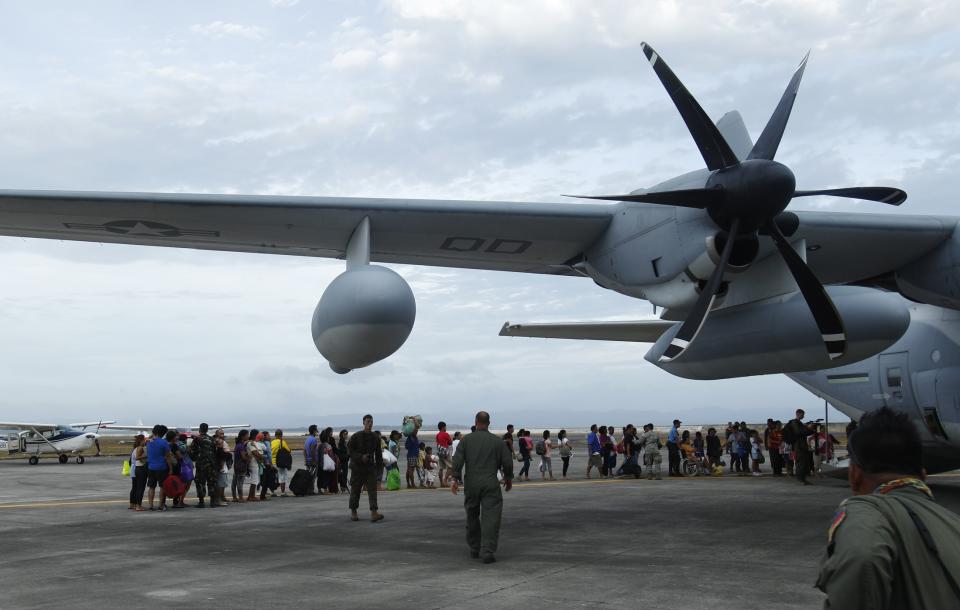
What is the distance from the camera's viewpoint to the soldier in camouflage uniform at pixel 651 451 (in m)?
18.8

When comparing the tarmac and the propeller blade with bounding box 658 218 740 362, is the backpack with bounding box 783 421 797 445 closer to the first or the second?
the tarmac

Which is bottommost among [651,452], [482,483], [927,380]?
[482,483]

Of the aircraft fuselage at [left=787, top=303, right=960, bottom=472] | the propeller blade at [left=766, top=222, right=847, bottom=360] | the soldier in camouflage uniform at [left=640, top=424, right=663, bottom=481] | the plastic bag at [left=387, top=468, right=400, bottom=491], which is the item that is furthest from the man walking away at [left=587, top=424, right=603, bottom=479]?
the propeller blade at [left=766, top=222, right=847, bottom=360]

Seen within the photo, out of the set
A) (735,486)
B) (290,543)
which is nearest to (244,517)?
(290,543)

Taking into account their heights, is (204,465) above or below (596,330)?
below

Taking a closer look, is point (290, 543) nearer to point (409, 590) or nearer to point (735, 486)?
point (409, 590)

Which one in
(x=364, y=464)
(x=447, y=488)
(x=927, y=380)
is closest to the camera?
(x=364, y=464)

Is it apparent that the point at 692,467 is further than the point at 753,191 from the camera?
Yes

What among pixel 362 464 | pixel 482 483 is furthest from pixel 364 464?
pixel 482 483

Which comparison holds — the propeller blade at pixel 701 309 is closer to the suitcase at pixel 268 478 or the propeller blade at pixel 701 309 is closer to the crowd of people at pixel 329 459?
the crowd of people at pixel 329 459

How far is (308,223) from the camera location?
30.2ft

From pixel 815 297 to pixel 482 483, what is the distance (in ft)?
13.6

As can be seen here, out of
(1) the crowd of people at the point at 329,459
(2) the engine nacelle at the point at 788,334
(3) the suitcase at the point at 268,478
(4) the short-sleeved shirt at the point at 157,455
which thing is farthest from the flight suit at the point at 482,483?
(3) the suitcase at the point at 268,478

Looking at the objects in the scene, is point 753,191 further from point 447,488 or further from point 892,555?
point 447,488
